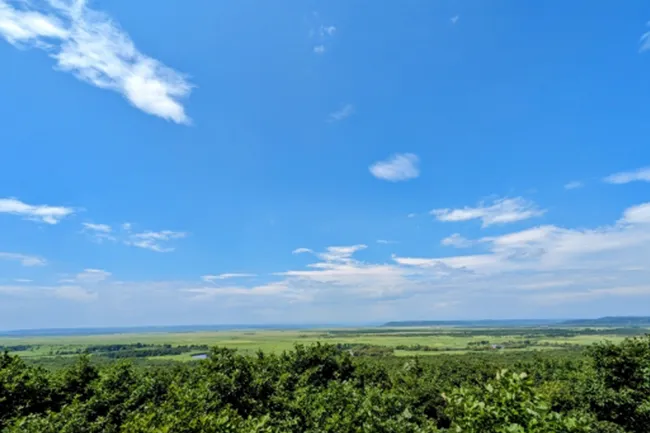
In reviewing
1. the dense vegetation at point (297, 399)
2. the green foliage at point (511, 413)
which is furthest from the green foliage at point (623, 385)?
the green foliage at point (511, 413)

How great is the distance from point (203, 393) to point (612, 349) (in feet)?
111

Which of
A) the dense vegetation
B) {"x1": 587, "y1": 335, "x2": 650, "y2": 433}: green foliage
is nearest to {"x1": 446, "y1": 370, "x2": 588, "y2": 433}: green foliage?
the dense vegetation

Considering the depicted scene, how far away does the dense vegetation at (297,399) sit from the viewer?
6469 mm

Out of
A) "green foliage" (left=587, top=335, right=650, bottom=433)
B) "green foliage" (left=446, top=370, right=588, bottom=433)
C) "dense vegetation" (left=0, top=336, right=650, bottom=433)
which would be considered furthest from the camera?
"green foliage" (left=587, top=335, right=650, bottom=433)

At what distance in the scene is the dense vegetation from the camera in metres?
6.47

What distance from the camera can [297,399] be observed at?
17.0m

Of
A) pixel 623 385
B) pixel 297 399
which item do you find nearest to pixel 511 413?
pixel 297 399

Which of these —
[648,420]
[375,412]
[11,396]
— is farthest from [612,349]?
[11,396]

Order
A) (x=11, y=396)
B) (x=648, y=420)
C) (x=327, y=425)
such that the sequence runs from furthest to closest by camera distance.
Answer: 1. (x=648, y=420)
2. (x=11, y=396)
3. (x=327, y=425)

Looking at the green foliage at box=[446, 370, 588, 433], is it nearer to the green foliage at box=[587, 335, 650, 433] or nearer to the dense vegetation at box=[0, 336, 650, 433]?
the dense vegetation at box=[0, 336, 650, 433]

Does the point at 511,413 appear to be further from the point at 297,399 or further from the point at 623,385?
the point at 623,385

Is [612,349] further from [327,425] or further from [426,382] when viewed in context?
[327,425]

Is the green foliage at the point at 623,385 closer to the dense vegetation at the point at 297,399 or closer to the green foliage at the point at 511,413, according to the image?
the dense vegetation at the point at 297,399

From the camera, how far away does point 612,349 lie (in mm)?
29641
